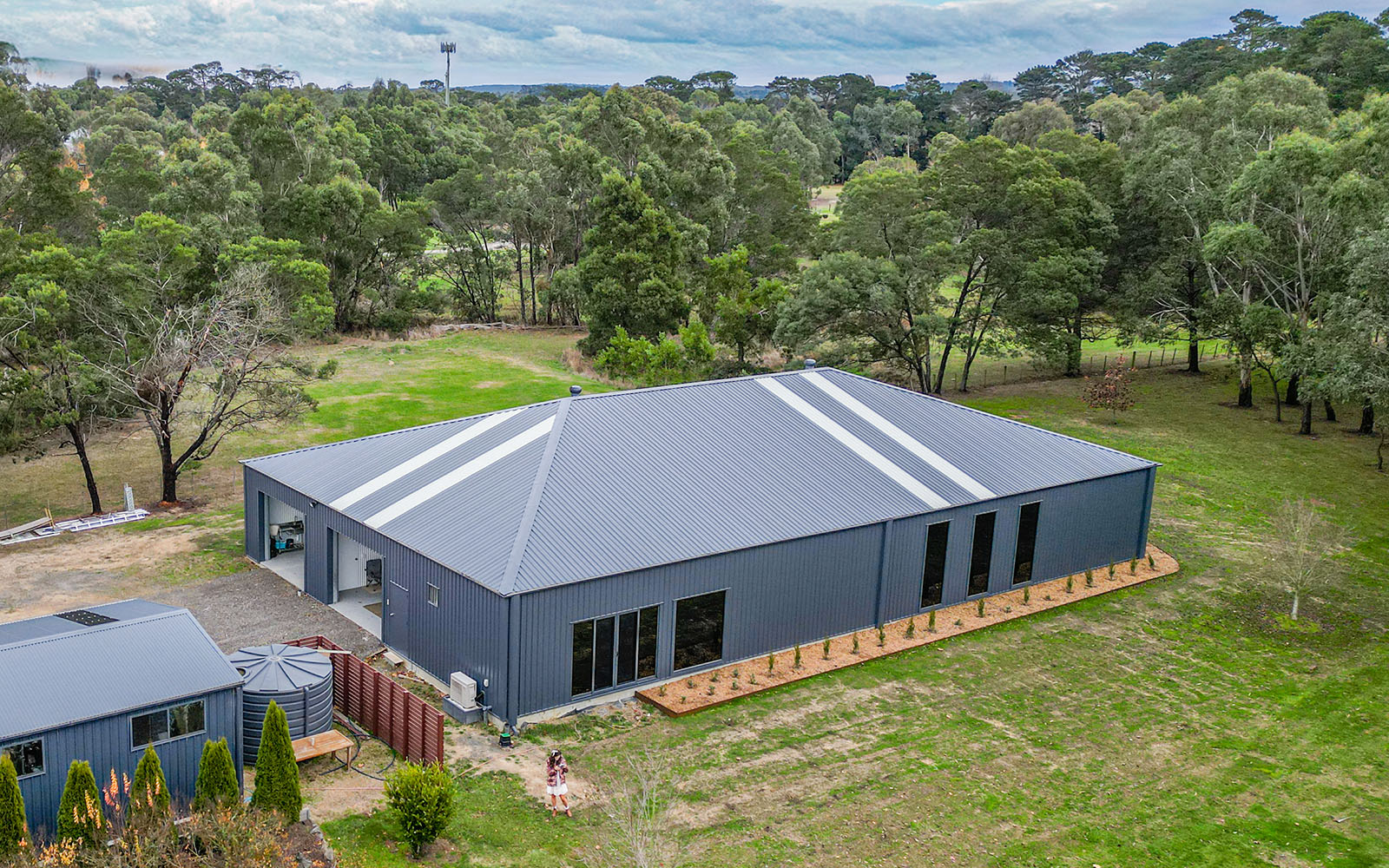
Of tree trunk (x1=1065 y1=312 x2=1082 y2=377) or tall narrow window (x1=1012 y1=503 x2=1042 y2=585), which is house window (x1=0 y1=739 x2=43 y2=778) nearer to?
tall narrow window (x1=1012 y1=503 x2=1042 y2=585)

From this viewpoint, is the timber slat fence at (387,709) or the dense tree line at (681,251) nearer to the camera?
the timber slat fence at (387,709)

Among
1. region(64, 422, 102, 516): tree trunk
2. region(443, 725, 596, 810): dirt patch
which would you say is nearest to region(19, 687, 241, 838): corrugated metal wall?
region(443, 725, 596, 810): dirt patch

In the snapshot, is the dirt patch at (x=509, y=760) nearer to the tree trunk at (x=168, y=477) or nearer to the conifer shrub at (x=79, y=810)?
the conifer shrub at (x=79, y=810)

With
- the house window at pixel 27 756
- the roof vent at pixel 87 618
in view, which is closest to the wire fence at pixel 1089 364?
the roof vent at pixel 87 618

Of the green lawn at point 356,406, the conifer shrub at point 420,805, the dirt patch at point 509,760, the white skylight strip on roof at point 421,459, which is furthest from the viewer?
the green lawn at point 356,406

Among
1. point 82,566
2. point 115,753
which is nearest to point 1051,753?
point 115,753

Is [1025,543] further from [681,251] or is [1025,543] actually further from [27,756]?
[681,251]

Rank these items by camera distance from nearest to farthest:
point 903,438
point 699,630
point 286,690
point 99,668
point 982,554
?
point 99,668
point 286,690
point 699,630
point 982,554
point 903,438

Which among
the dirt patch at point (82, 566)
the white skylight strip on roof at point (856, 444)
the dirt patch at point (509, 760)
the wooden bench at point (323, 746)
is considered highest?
the white skylight strip on roof at point (856, 444)
